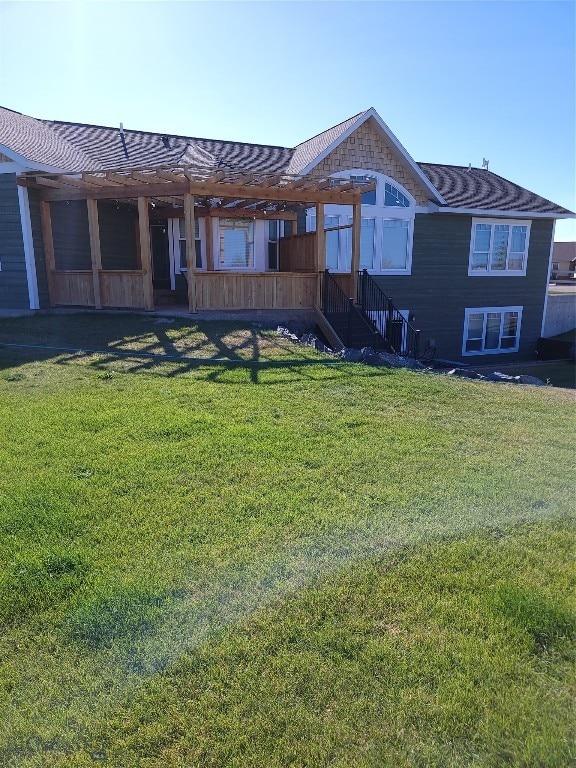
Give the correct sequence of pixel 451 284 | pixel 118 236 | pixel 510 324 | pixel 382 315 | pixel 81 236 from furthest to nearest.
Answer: pixel 510 324 → pixel 451 284 → pixel 118 236 → pixel 81 236 → pixel 382 315

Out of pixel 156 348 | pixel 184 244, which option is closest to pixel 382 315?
pixel 184 244

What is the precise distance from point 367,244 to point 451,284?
358cm

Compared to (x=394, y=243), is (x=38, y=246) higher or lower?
lower

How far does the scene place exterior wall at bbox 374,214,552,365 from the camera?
1728 cm

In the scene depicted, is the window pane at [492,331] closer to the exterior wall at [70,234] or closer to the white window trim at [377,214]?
the white window trim at [377,214]

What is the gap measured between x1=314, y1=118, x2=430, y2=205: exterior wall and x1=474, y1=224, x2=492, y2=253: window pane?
2.93 metres

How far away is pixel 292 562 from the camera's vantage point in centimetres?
331

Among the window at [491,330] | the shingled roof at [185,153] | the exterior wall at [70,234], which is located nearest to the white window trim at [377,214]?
the shingled roof at [185,153]

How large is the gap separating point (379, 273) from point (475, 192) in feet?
17.3

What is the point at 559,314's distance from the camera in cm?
2133

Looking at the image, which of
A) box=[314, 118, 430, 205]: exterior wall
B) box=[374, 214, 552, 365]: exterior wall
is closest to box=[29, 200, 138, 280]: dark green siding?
box=[314, 118, 430, 205]: exterior wall

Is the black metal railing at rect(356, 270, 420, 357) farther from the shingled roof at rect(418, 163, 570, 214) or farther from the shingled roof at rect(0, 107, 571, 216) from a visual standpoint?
the shingled roof at rect(418, 163, 570, 214)

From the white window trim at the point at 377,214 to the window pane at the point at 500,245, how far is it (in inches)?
143

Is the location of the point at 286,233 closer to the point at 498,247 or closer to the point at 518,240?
the point at 498,247
